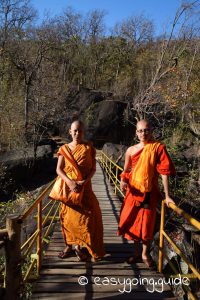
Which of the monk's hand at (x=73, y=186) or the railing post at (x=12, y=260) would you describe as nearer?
the railing post at (x=12, y=260)

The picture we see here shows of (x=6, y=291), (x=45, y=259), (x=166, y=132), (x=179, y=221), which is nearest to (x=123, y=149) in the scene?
(x=166, y=132)

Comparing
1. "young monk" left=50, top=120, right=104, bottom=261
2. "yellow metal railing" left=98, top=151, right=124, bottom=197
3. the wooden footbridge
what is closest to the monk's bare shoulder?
"young monk" left=50, top=120, right=104, bottom=261

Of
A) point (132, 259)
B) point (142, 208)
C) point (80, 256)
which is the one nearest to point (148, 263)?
point (132, 259)

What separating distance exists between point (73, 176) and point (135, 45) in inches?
1486

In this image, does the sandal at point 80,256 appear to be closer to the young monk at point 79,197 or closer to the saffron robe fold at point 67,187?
the young monk at point 79,197

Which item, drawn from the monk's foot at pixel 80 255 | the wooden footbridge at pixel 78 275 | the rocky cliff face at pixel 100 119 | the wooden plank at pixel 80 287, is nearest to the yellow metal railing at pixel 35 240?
the wooden footbridge at pixel 78 275

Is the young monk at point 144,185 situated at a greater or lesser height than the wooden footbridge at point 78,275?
greater

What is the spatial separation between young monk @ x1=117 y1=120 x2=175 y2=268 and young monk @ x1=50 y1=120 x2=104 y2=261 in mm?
380

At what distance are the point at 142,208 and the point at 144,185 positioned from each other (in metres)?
0.30

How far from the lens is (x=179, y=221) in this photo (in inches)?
376

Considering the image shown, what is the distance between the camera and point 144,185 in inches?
178

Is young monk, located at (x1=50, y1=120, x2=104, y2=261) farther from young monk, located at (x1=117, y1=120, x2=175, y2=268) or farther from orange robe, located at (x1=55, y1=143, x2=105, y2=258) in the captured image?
young monk, located at (x1=117, y1=120, x2=175, y2=268)

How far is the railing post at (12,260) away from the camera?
3.57m

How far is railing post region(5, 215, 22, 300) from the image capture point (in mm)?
3574
